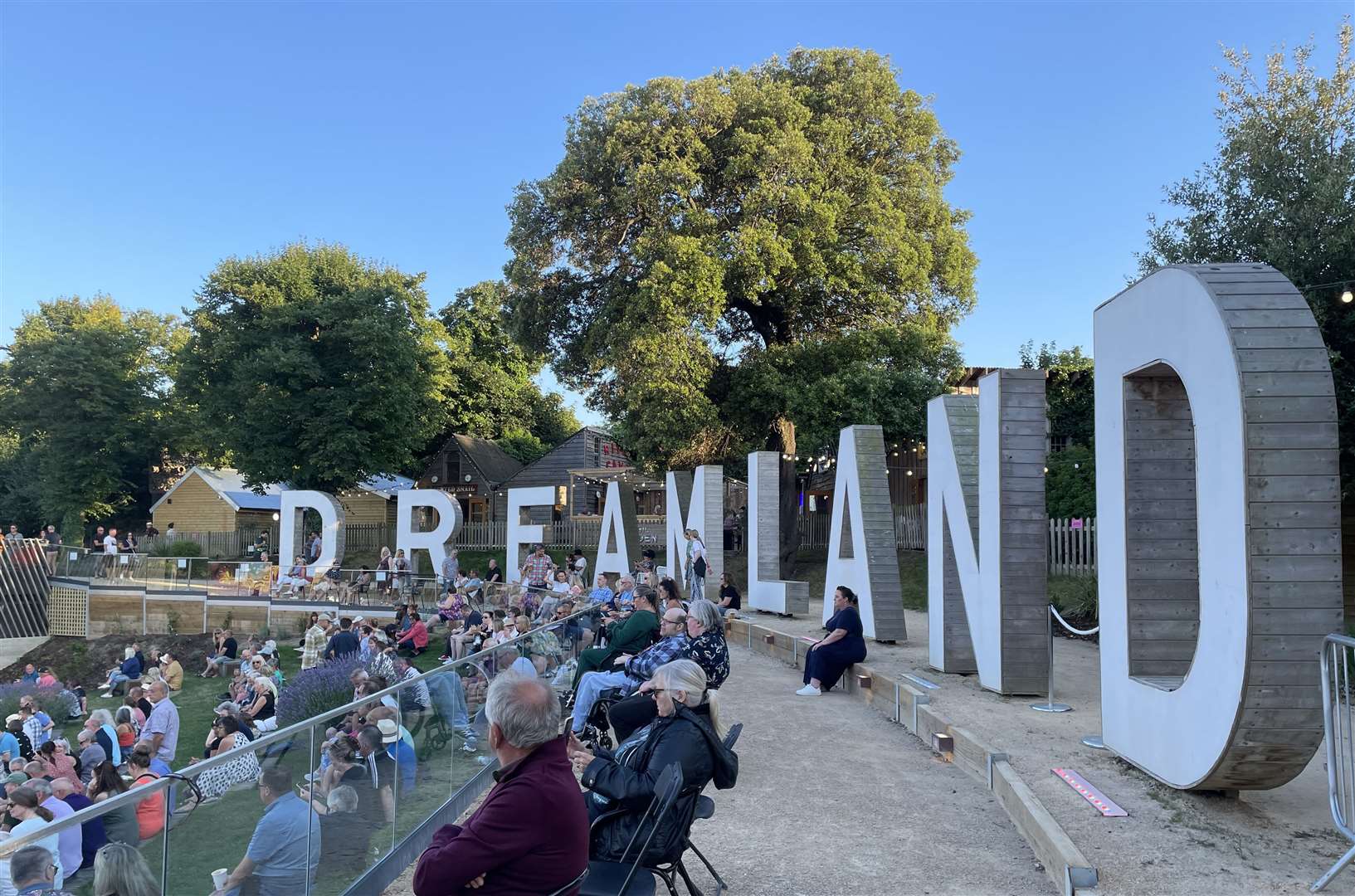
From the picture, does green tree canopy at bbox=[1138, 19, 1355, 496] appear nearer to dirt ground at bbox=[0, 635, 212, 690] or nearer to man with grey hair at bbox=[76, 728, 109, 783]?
man with grey hair at bbox=[76, 728, 109, 783]

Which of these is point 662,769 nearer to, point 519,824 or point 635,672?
point 519,824

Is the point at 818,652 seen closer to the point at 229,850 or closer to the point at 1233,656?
the point at 1233,656

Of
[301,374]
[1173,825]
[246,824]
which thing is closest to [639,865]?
[246,824]

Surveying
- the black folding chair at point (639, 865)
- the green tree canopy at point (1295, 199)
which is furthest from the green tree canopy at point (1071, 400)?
the black folding chair at point (639, 865)

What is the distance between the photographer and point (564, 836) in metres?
3.14

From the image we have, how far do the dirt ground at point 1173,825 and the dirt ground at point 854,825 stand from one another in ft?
1.35

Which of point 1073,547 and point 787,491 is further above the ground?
point 787,491

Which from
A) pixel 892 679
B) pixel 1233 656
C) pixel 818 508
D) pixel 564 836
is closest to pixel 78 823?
pixel 564 836

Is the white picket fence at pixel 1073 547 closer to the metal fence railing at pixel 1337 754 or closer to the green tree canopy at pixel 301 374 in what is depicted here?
the metal fence railing at pixel 1337 754

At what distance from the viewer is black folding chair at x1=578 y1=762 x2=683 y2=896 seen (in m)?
3.99

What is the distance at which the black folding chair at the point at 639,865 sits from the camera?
3.99m

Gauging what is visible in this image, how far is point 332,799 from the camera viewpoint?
443 cm

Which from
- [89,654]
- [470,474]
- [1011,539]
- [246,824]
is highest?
[470,474]

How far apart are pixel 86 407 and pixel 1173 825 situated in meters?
49.9
